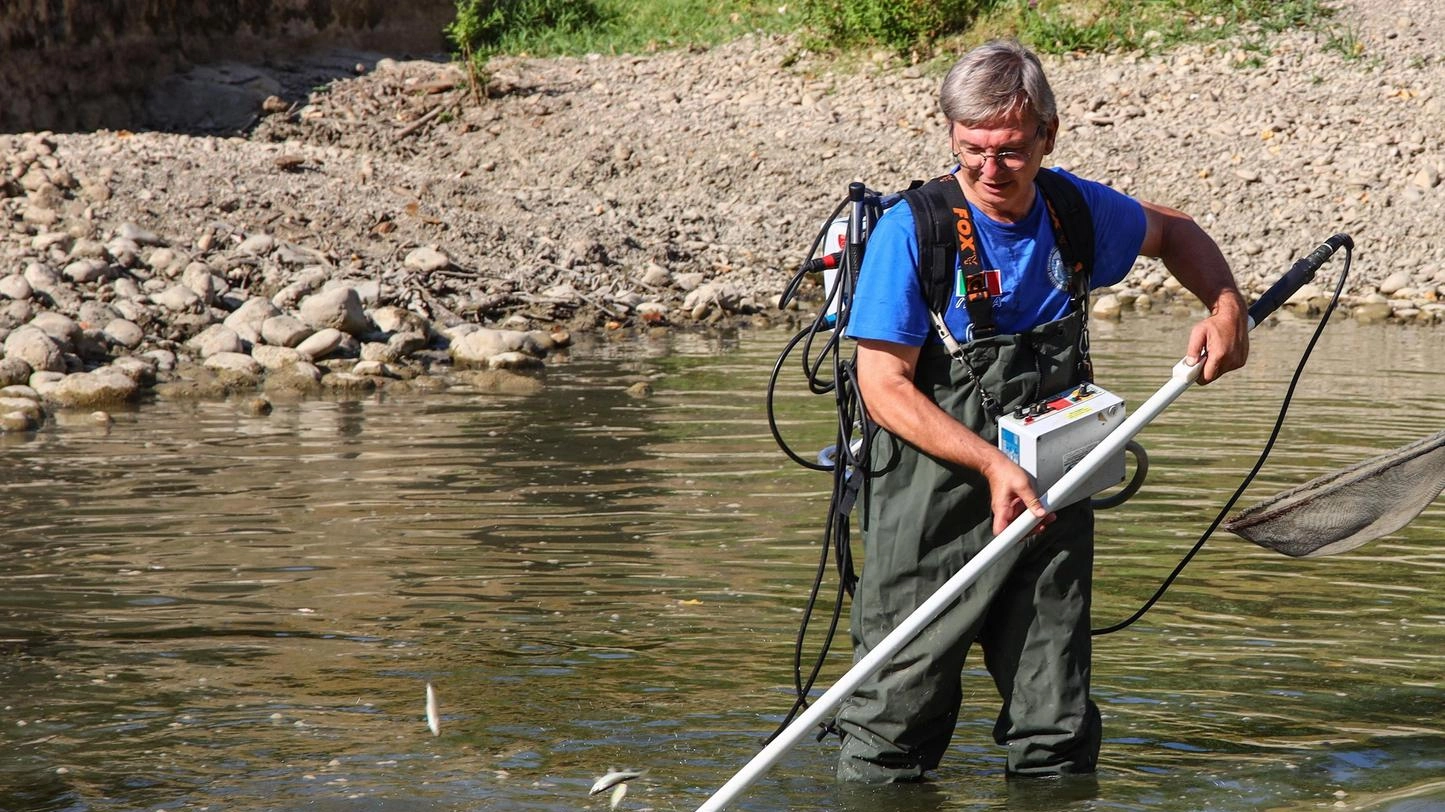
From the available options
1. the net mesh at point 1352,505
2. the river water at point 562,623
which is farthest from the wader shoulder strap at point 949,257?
the river water at point 562,623

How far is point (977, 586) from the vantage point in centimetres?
377

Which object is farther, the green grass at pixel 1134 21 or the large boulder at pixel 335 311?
the green grass at pixel 1134 21

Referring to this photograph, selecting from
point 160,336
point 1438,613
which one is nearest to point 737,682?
point 1438,613

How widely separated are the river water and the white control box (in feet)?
Result: 2.73

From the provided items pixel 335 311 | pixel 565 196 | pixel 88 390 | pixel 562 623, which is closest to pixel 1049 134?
pixel 562 623

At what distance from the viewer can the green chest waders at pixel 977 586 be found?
146 inches

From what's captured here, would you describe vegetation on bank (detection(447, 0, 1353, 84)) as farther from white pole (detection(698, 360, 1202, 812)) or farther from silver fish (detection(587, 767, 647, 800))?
white pole (detection(698, 360, 1202, 812))

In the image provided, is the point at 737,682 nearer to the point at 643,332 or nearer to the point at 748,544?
the point at 748,544

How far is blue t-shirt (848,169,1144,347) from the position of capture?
3.60 meters

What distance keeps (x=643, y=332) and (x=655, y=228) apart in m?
2.23

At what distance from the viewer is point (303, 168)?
594 inches

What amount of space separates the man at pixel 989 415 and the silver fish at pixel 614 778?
647 millimetres

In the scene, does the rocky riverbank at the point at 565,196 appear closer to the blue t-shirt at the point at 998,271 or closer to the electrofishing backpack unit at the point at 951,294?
the electrofishing backpack unit at the point at 951,294

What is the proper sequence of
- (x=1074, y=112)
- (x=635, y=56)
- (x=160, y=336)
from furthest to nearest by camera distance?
1. (x=635, y=56)
2. (x=1074, y=112)
3. (x=160, y=336)
